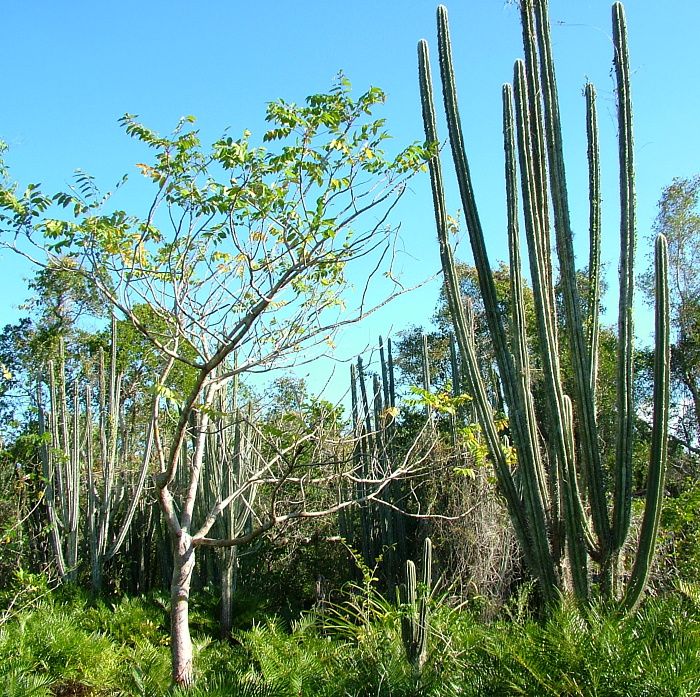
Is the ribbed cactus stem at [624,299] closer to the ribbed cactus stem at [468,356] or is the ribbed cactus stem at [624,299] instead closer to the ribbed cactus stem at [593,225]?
the ribbed cactus stem at [593,225]

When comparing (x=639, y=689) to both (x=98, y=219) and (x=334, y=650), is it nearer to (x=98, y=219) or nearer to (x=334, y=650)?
(x=334, y=650)

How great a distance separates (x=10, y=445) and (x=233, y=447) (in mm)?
5244

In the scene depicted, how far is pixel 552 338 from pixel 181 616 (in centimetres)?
333

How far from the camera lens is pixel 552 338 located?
17.4 feet

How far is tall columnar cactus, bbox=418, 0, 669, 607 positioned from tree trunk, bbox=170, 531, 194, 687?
2363 millimetres

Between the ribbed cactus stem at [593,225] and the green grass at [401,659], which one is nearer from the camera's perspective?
the green grass at [401,659]

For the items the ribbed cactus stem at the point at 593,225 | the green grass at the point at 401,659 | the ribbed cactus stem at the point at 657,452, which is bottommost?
the green grass at the point at 401,659

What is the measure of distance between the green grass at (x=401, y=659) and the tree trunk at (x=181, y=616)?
15cm

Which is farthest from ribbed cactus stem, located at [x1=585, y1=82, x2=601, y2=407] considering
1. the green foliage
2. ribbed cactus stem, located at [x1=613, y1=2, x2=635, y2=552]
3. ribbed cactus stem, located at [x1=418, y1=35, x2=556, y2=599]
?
the green foliage

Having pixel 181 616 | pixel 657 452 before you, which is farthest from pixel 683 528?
pixel 181 616

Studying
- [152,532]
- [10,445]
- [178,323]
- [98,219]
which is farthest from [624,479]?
[10,445]

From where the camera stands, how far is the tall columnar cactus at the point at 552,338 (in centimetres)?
492

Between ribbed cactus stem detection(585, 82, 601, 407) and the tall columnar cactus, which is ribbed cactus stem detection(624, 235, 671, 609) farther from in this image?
ribbed cactus stem detection(585, 82, 601, 407)

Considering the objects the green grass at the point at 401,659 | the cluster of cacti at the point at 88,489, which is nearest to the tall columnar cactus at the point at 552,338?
the green grass at the point at 401,659
